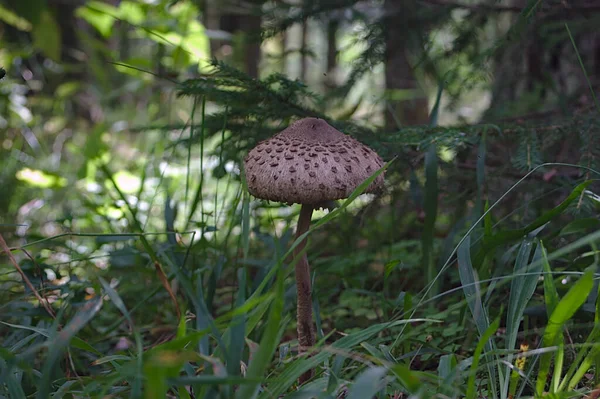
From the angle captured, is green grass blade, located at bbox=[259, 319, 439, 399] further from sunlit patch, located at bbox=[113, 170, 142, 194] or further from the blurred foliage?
sunlit patch, located at bbox=[113, 170, 142, 194]

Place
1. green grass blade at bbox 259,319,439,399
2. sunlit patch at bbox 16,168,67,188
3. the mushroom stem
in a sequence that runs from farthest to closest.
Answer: sunlit patch at bbox 16,168,67,188 → the mushroom stem → green grass blade at bbox 259,319,439,399

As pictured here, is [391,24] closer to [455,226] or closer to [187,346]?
[455,226]

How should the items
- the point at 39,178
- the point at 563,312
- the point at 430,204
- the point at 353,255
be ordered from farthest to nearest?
the point at 39,178 < the point at 353,255 < the point at 430,204 < the point at 563,312

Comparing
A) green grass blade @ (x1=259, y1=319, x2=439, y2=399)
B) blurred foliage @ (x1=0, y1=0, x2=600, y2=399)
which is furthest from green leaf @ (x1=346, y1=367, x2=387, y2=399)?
green grass blade @ (x1=259, y1=319, x2=439, y2=399)

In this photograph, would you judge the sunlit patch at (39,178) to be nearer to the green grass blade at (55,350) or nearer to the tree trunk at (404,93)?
the tree trunk at (404,93)

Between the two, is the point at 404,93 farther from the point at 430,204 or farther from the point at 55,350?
the point at 55,350

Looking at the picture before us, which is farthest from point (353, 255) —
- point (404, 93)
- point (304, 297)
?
point (404, 93)

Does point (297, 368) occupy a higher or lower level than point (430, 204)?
lower

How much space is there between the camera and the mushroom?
1.54 meters

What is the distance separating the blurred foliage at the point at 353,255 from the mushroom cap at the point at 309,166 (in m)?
0.11

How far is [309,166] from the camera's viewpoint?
5.08 ft

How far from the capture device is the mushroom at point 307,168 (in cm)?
154

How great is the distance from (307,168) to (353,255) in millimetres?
1317

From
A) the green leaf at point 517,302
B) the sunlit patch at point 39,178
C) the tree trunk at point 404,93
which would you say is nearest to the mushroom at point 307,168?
the green leaf at point 517,302
